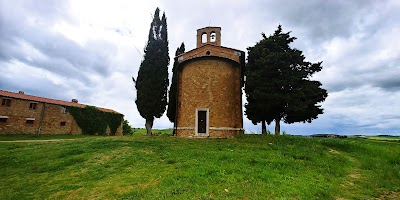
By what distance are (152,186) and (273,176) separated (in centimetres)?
425

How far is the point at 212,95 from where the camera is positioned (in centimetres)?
2097

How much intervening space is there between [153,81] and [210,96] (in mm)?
11216

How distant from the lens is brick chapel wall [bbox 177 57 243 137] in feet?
68.1

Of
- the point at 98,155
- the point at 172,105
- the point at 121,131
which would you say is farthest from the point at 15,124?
the point at 98,155

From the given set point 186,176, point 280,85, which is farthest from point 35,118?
point 186,176

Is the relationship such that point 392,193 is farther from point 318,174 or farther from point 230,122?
point 230,122

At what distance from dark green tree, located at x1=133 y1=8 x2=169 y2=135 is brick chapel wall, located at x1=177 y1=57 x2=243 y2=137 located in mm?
8011

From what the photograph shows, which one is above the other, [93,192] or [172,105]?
[172,105]

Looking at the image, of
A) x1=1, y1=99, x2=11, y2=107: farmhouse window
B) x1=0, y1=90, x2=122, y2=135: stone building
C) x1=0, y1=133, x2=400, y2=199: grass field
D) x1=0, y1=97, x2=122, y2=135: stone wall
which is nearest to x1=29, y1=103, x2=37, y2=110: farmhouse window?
x1=0, y1=90, x2=122, y2=135: stone building

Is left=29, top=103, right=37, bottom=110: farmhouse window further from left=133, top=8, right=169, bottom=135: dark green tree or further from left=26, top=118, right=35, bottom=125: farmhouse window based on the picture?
left=133, top=8, right=169, bottom=135: dark green tree

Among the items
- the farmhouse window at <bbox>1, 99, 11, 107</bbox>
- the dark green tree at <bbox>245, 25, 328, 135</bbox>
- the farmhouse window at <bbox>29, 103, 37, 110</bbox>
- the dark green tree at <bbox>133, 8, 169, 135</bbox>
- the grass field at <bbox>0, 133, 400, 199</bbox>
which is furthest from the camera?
the farmhouse window at <bbox>29, 103, 37, 110</bbox>

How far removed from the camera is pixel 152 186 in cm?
762

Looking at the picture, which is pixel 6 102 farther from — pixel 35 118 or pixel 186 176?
pixel 186 176

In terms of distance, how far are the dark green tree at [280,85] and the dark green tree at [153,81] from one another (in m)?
10.7
